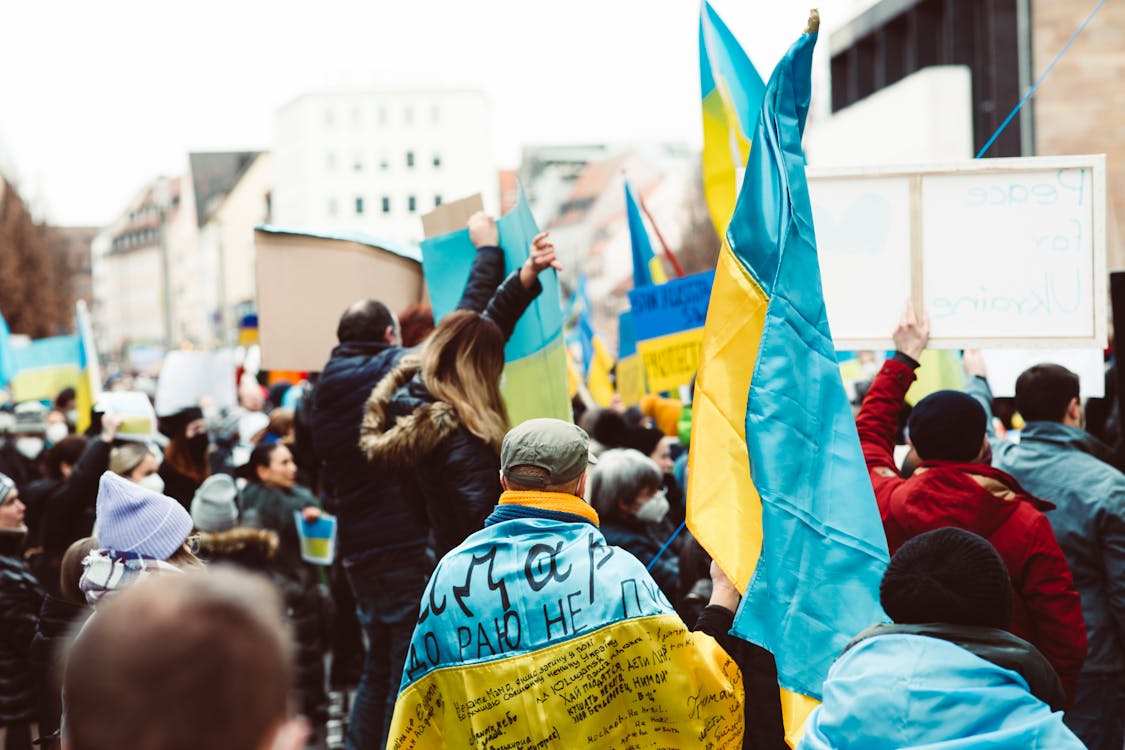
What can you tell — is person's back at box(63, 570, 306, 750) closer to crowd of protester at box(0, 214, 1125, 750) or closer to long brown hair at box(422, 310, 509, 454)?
crowd of protester at box(0, 214, 1125, 750)

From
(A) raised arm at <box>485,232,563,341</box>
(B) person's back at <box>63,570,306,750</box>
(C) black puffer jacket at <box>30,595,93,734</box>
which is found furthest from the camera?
(A) raised arm at <box>485,232,563,341</box>

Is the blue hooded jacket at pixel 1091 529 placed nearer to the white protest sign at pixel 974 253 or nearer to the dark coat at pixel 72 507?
the white protest sign at pixel 974 253

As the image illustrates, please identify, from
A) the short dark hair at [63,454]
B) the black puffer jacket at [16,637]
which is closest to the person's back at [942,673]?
the black puffer jacket at [16,637]

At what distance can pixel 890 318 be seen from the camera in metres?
4.96

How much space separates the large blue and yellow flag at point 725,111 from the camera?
570 cm

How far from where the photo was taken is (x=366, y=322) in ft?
19.6

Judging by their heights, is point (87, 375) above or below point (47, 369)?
above

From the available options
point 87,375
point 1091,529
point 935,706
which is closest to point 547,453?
point 935,706

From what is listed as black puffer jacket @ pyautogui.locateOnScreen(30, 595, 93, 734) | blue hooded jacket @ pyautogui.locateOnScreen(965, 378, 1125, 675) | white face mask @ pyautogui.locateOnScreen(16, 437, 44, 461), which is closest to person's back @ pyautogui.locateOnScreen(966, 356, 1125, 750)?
blue hooded jacket @ pyautogui.locateOnScreen(965, 378, 1125, 675)

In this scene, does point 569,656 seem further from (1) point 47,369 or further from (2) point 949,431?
(1) point 47,369

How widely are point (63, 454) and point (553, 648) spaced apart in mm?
5841

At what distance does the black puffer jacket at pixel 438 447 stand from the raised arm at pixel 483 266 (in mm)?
218

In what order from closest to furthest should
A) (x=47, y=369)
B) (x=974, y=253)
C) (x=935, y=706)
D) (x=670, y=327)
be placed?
1. (x=935, y=706)
2. (x=974, y=253)
3. (x=670, y=327)
4. (x=47, y=369)

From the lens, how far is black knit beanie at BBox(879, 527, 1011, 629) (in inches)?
118
